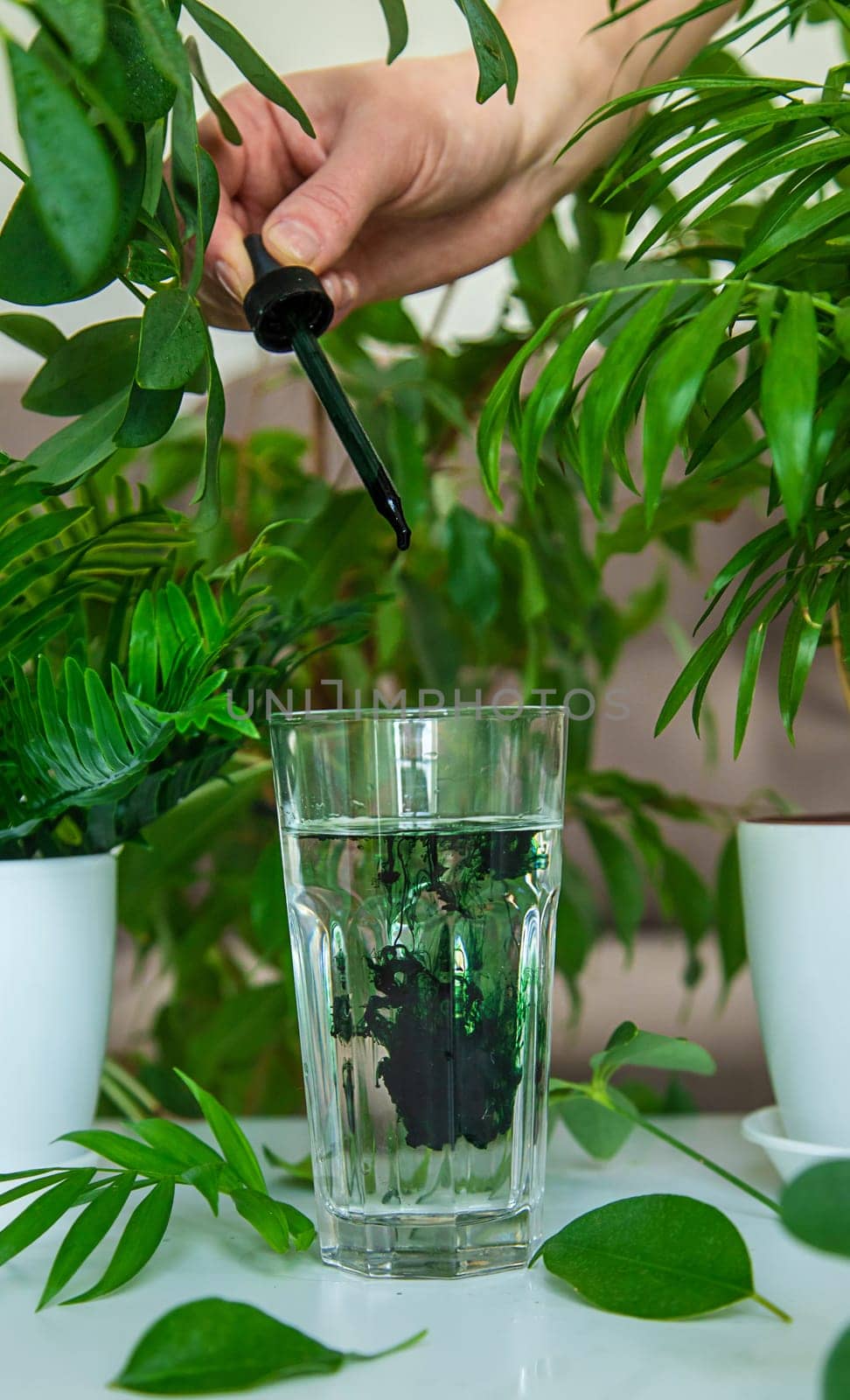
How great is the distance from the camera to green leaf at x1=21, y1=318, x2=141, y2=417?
0.48m

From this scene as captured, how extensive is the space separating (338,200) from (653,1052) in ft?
1.50

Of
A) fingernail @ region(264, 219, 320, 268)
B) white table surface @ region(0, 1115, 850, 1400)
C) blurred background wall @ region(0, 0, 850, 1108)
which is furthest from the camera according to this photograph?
blurred background wall @ region(0, 0, 850, 1108)

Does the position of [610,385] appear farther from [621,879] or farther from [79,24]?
[621,879]

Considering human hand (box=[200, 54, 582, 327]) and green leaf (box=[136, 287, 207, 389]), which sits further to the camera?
human hand (box=[200, 54, 582, 327])

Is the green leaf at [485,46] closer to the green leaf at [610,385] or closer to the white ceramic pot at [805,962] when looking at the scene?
the green leaf at [610,385]

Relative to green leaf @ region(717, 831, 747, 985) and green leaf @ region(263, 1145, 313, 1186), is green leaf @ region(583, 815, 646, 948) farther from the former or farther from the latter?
green leaf @ region(263, 1145, 313, 1186)

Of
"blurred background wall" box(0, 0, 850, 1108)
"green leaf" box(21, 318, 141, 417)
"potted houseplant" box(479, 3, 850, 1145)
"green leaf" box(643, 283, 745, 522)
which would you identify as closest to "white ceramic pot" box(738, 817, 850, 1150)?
"potted houseplant" box(479, 3, 850, 1145)

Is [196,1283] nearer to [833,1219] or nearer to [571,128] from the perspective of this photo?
[833,1219]

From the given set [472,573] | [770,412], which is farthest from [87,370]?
[472,573]

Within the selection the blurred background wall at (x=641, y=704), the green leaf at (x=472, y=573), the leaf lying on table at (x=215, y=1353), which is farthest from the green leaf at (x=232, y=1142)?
the blurred background wall at (x=641, y=704)

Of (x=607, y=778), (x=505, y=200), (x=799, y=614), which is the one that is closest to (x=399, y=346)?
(x=505, y=200)

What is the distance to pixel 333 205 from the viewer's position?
0.63 meters

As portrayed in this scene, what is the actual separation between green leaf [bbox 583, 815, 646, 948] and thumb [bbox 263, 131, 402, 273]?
467 mm

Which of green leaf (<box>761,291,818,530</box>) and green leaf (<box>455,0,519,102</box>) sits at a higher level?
green leaf (<box>455,0,519,102</box>)
